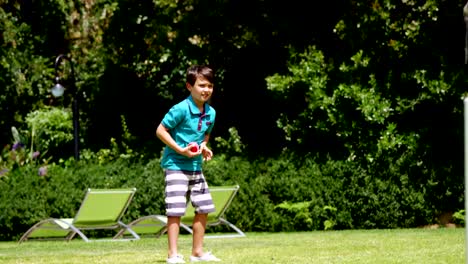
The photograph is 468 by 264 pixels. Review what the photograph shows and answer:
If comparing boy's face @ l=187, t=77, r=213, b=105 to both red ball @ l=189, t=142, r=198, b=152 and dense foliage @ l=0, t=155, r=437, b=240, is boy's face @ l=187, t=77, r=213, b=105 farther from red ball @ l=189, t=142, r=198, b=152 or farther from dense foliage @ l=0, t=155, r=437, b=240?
dense foliage @ l=0, t=155, r=437, b=240

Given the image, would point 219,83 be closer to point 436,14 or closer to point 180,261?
point 436,14

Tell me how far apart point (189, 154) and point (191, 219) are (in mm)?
6492

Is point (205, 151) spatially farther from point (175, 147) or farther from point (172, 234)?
point (172, 234)

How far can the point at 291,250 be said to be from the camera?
11148 millimetres

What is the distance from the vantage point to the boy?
9.66m

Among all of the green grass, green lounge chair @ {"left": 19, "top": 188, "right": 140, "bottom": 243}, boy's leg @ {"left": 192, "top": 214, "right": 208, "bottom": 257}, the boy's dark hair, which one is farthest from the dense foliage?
the boy's dark hair

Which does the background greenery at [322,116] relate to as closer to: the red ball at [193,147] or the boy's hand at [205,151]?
the boy's hand at [205,151]

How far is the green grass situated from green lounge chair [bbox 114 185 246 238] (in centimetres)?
80

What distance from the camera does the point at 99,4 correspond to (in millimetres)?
22766

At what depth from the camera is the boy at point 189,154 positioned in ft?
31.7

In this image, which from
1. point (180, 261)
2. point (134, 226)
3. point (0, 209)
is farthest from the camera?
point (0, 209)

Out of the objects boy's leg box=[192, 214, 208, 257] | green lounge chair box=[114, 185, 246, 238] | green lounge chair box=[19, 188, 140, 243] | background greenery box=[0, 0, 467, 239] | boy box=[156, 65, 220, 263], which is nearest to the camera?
boy box=[156, 65, 220, 263]

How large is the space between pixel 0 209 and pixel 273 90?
5057 mm

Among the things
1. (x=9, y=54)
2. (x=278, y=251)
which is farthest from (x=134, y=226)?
(x=9, y=54)
